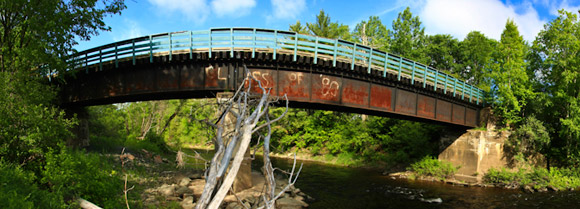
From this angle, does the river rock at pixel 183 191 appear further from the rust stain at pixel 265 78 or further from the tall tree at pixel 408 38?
the tall tree at pixel 408 38

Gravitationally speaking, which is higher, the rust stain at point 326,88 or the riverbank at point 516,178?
the rust stain at point 326,88

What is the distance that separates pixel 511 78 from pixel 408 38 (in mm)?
21995

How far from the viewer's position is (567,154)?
987 inches

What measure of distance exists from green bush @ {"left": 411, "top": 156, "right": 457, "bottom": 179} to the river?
6.06 ft

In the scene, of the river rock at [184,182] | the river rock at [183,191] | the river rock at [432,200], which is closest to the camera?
the river rock at [183,191]

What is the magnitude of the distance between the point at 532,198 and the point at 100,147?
29348 mm

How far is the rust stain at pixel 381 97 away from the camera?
20984 mm

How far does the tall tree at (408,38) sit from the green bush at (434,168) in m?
21.7

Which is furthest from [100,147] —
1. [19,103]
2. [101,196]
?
[101,196]

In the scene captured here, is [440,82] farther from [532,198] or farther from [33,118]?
[33,118]

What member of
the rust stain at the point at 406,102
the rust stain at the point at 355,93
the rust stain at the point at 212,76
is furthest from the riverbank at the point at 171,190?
the rust stain at the point at 406,102

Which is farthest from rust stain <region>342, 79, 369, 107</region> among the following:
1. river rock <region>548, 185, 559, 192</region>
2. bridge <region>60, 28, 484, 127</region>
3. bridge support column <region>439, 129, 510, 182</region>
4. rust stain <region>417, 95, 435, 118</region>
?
river rock <region>548, 185, 559, 192</region>

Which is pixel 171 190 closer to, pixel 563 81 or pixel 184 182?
pixel 184 182

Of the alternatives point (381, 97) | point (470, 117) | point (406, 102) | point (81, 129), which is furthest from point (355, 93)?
point (81, 129)
